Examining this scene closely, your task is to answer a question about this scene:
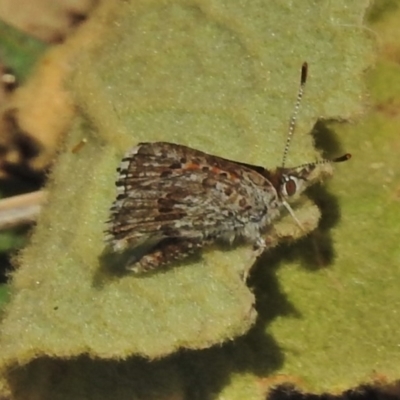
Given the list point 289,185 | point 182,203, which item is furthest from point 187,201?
point 289,185

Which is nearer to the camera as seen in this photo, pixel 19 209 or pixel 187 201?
pixel 187 201

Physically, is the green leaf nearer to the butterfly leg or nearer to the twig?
the butterfly leg

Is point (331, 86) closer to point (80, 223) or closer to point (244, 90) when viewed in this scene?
point (244, 90)

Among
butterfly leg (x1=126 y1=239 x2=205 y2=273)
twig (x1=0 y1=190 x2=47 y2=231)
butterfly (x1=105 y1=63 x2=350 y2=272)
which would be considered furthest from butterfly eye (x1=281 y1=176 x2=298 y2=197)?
twig (x1=0 y1=190 x2=47 y2=231)

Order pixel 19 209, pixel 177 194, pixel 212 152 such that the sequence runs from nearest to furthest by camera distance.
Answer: pixel 177 194, pixel 212 152, pixel 19 209

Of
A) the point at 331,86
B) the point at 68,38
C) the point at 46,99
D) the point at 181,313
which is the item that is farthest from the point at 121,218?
the point at 68,38

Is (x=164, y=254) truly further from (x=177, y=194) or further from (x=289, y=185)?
(x=289, y=185)
